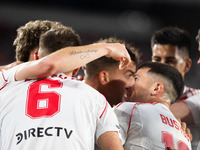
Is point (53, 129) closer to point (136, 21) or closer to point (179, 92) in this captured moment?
point (179, 92)

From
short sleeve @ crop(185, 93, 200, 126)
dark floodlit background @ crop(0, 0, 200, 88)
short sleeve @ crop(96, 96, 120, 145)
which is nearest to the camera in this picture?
short sleeve @ crop(96, 96, 120, 145)

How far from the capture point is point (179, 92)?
2.79 meters

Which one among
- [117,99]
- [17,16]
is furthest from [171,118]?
[17,16]

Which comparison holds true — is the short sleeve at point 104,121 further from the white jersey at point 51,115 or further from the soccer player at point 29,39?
the soccer player at point 29,39

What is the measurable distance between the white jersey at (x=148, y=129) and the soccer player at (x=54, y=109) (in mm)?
300

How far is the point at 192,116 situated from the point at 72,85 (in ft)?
5.52

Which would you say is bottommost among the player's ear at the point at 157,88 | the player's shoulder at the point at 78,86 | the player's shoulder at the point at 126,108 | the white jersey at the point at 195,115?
the white jersey at the point at 195,115

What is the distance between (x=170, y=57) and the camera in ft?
12.9

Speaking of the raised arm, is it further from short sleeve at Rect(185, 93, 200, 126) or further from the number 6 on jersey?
short sleeve at Rect(185, 93, 200, 126)

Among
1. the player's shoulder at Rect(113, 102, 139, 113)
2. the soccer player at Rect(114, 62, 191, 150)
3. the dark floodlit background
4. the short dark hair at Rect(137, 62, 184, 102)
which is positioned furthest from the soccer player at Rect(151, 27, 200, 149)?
the dark floodlit background

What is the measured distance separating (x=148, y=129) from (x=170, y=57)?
1840 millimetres

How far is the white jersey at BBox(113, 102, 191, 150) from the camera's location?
7.38 feet

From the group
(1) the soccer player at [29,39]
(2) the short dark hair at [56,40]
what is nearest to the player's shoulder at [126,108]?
(2) the short dark hair at [56,40]

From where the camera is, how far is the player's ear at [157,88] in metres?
2.66
